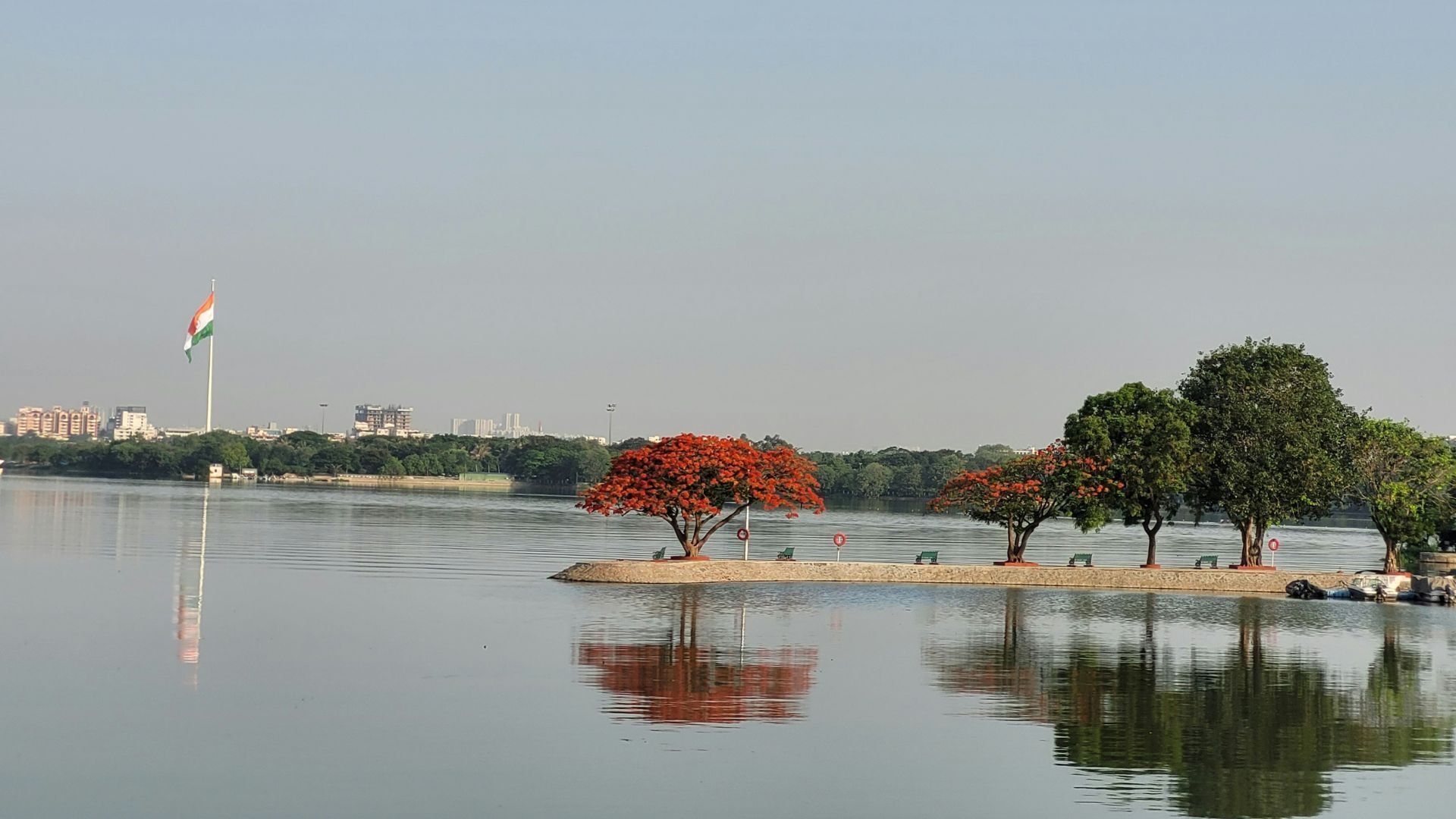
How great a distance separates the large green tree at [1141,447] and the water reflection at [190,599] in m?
26.2

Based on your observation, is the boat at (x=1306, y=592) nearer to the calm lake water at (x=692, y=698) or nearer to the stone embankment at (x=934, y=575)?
the stone embankment at (x=934, y=575)

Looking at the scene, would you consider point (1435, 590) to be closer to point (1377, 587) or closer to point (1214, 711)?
point (1377, 587)

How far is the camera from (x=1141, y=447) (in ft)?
157

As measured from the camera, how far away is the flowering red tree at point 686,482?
42781mm

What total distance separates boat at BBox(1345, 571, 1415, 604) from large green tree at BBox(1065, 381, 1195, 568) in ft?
18.6

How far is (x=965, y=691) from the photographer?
74.5 feet

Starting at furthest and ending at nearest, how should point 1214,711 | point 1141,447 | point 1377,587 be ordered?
point 1141,447
point 1377,587
point 1214,711

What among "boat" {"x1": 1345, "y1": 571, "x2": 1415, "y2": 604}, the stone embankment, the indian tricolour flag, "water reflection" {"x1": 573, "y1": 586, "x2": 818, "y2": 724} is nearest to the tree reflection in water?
"water reflection" {"x1": 573, "y1": 586, "x2": 818, "y2": 724}

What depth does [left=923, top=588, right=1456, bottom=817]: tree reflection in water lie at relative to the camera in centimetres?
1698

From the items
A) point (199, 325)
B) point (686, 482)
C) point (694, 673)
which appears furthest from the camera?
point (199, 325)

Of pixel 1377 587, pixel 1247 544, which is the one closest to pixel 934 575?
pixel 1247 544

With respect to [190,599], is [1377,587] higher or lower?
higher

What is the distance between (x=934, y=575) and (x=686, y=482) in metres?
7.40

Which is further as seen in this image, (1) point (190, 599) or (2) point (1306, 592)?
(2) point (1306, 592)
